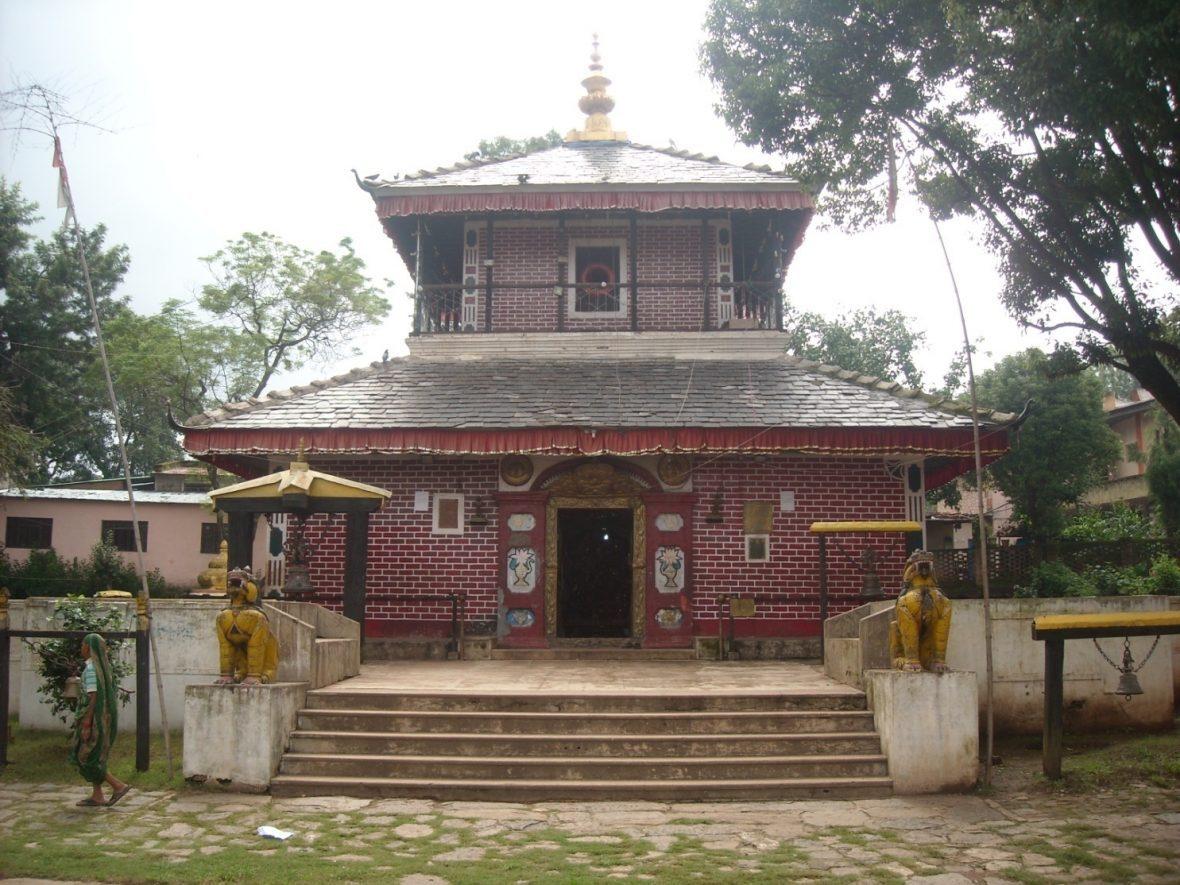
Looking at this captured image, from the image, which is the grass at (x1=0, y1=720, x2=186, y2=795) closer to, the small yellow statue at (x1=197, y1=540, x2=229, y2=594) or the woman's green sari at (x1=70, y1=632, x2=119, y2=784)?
the woman's green sari at (x1=70, y1=632, x2=119, y2=784)

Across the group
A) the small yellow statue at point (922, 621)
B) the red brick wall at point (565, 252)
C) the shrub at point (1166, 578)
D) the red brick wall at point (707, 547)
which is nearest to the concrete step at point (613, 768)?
the small yellow statue at point (922, 621)

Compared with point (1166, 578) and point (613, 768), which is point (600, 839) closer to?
point (613, 768)

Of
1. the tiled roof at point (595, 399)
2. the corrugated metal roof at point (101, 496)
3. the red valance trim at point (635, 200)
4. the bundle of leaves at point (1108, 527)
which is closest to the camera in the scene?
the tiled roof at point (595, 399)

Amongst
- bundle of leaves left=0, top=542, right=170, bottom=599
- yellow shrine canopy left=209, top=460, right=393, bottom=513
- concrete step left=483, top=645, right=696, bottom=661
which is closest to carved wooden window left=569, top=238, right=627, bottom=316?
concrete step left=483, top=645, right=696, bottom=661

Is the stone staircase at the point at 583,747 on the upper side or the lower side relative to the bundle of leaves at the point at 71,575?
lower

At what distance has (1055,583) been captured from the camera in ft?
42.2

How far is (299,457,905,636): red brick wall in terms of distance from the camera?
13281 mm

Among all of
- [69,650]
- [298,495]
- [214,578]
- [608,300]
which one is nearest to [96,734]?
[69,650]

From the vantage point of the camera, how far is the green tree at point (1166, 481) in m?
23.8

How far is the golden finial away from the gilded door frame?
880cm

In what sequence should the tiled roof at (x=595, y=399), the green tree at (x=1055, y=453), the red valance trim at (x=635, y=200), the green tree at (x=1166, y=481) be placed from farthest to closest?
1. the green tree at (x=1166, y=481)
2. the green tree at (x=1055, y=453)
3. the red valance trim at (x=635, y=200)
4. the tiled roof at (x=595, y=399)

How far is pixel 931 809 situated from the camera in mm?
7930

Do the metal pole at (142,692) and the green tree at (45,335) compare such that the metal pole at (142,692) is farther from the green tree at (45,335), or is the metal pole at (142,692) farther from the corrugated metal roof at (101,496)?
the green tree at (45,335)

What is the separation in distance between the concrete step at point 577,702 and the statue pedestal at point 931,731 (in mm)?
733
